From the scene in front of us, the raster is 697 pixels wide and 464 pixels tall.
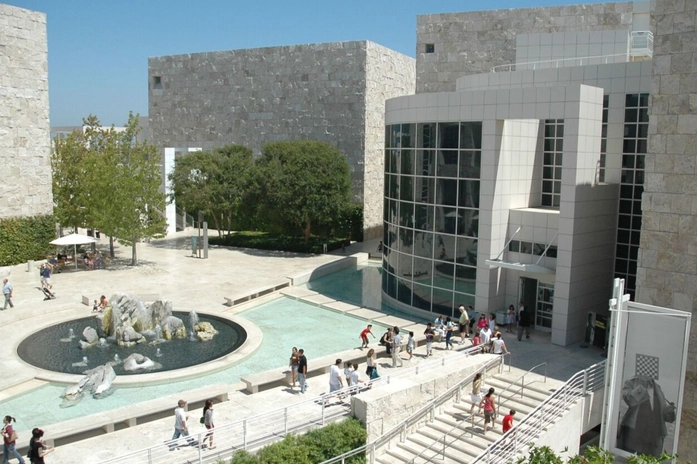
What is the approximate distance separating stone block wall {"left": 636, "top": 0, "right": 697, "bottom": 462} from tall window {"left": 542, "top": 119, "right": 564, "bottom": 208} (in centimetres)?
825

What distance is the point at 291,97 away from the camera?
173ft

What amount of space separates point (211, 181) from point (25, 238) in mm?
13060

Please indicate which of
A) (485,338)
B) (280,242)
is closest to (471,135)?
(485,338)

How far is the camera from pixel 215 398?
63.2 ft

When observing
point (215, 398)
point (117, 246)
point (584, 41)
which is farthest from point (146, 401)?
point (117, 246)

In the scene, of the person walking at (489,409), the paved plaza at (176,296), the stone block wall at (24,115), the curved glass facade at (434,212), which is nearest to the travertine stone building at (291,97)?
the paved plaza at (176,296)

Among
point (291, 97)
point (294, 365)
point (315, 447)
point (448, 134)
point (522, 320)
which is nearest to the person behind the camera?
point (315, 447)

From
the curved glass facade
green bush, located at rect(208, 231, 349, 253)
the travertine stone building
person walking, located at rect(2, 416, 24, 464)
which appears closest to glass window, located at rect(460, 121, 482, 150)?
the curved glass facade

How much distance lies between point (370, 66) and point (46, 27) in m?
22.9

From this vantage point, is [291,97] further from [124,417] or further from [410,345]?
[124,417]

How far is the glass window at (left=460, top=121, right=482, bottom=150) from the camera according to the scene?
1072 inches

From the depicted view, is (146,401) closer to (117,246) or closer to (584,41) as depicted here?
(584,41)

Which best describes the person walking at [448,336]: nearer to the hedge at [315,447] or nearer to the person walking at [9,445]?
the hedge at [315,447]

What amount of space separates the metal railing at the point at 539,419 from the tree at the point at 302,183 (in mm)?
26315
